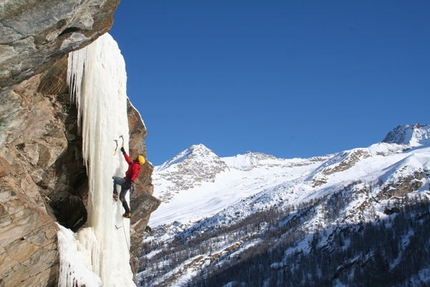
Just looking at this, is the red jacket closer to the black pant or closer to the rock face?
the black pant

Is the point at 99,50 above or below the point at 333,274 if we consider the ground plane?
above

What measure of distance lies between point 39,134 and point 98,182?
2143mm

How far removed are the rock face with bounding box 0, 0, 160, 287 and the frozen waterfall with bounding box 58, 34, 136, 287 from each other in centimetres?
44

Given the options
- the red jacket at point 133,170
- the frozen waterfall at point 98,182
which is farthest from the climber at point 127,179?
the frozen waterfall at point 98,182

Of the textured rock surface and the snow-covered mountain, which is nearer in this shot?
the textured rock surface

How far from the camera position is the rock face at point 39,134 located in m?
8.63

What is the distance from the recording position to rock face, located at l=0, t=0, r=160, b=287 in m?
8.63

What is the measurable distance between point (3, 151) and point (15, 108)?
1.35 meters

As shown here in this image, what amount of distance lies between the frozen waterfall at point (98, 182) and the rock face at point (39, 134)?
0.44 meters

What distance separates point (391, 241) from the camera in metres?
134

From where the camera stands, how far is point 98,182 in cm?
1363

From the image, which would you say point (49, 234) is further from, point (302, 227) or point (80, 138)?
point (302, 227)

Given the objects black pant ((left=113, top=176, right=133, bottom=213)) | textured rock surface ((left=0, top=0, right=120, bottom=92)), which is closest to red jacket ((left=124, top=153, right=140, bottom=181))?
black pant ((left=113, top=176, right=133, bottom=213))

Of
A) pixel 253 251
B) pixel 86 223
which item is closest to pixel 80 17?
pixel 86 223
